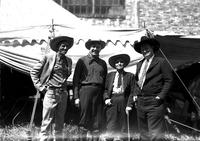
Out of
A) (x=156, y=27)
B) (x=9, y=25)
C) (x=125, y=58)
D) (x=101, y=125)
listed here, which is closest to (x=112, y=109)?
(x=101, y=125)

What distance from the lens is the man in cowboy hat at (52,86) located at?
Result: 4840 mm

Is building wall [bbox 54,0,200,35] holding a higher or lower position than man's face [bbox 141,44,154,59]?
higher

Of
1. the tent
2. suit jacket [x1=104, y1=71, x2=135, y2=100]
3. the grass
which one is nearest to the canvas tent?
the tent

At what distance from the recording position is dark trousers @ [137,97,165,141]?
15.3 feet

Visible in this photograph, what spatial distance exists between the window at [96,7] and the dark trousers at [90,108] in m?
7.45

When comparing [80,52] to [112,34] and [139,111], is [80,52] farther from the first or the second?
[139,111]

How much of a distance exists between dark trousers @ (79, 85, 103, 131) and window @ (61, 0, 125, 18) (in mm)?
7450

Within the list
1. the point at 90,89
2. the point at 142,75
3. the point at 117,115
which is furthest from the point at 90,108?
the point at 142,75

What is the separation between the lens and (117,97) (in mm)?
5184

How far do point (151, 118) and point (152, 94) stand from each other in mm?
322

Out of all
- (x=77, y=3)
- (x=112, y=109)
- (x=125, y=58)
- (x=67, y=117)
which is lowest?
(x=67, y=117)

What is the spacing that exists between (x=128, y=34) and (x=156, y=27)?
602 centimetres

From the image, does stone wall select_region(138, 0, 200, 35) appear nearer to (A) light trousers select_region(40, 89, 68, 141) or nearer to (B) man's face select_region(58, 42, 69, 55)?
(B) man's face select_region(58, 42, 69, 55)

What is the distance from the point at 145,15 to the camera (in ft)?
39.8
